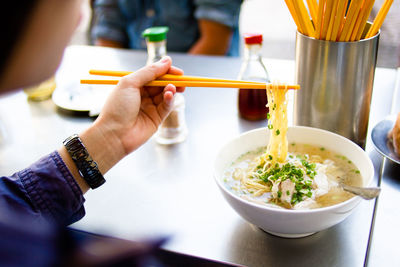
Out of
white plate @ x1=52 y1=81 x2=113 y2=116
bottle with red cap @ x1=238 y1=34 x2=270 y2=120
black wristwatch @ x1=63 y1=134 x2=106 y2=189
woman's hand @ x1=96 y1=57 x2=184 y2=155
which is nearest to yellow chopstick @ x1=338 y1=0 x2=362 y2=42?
bottle with red cap @ x1=238 y1=34 x2=270 y2=120

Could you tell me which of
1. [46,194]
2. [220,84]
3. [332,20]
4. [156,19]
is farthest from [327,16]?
[156,19]

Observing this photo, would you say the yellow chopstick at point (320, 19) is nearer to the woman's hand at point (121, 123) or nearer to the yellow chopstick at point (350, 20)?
the yellow chopstick at point (350, 20)

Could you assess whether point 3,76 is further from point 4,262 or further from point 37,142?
point 37,142

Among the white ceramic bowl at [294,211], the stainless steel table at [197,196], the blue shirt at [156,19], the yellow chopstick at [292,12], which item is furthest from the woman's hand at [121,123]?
the blue shirt at [156,19]

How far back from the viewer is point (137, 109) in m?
1.25

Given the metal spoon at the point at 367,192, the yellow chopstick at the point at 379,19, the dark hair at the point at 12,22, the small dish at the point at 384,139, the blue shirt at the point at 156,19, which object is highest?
the dark hair at the point at 12,22

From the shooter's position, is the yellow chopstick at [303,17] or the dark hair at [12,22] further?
the yellow chopstick at [303,17]

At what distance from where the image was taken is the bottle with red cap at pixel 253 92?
4.78 feet

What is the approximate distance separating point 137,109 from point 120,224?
0.34 m

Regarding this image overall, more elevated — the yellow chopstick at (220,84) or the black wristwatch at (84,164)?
the yellow chopstick at (220,84)

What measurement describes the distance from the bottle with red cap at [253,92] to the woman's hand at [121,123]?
29 cm

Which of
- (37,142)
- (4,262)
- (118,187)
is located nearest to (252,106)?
(118,187)

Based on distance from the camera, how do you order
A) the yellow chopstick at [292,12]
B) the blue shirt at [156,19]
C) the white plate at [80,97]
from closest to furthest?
the yellow chopstick at [292,12]
the white plate at [80,97]
the blue shirt at [156,19]

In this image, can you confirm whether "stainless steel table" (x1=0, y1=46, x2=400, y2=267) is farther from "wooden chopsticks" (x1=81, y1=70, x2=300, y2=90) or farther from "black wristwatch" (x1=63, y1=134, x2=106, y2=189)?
"wooden chopsticks" (x1=81, y1=70, x2=300, y2=90)
